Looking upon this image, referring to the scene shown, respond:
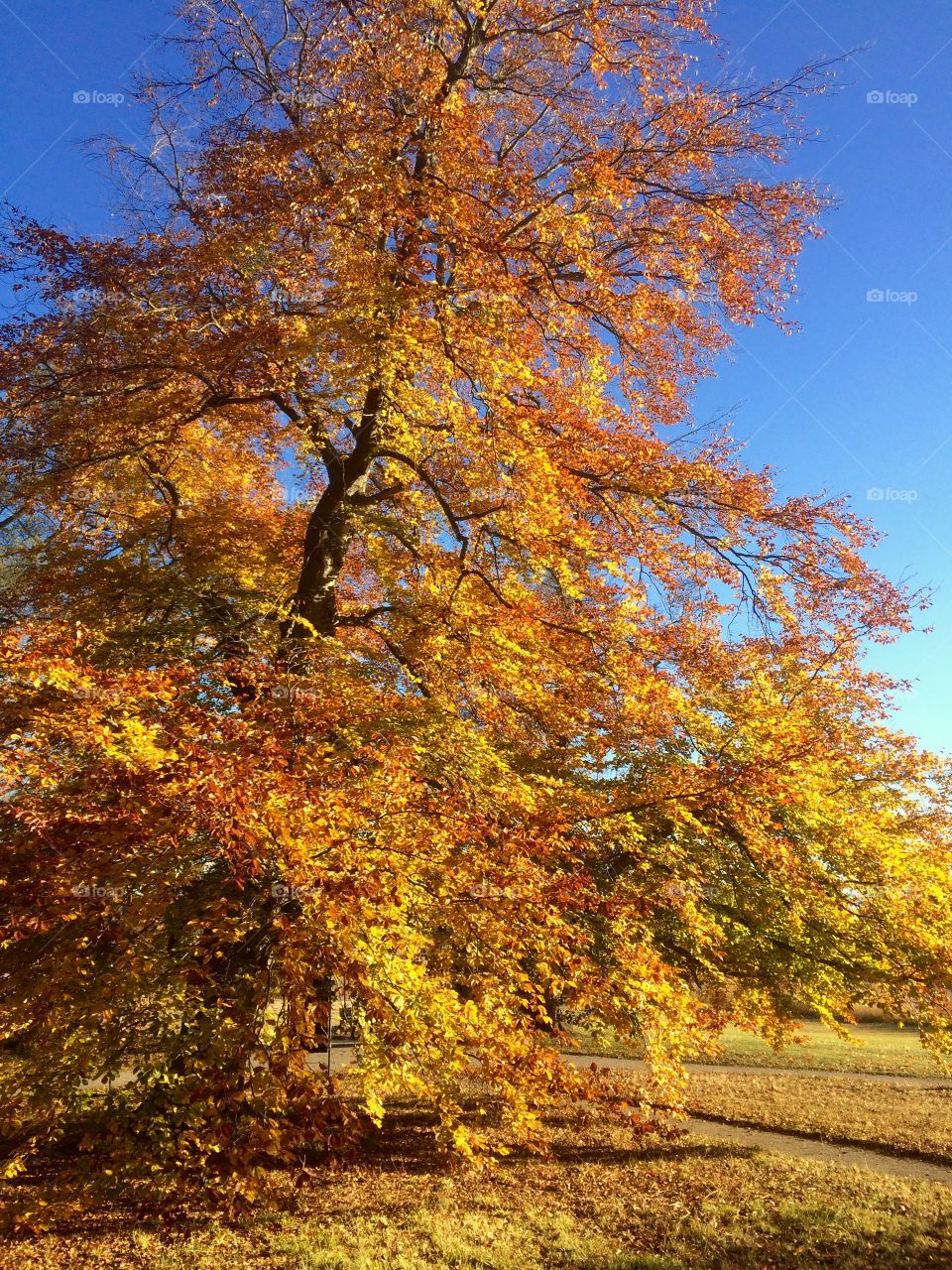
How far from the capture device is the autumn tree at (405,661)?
235 inches

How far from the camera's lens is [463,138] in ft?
33.2

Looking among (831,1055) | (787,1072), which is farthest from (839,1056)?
(787,1072)

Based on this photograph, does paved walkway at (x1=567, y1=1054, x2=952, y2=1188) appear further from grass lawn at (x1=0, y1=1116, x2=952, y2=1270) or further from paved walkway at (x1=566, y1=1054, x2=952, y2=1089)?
paved walkway at (x1=566, y1=1054, x2=952, y2=1089)

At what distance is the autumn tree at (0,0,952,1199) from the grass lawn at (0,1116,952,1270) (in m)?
0.99

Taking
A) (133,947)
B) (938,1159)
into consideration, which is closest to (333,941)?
(133,947)

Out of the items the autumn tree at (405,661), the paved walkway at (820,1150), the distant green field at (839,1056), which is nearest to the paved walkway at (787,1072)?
the distant green field at (839,1056)

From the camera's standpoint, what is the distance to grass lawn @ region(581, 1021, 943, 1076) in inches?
870

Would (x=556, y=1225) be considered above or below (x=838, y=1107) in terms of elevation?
above

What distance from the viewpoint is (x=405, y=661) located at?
A: 10984 mm

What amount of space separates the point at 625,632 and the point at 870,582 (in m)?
4.17

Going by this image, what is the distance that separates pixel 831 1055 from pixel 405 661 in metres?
23.5

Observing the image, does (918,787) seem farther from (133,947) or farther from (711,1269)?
(133,947)

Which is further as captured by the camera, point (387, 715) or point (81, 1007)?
point (387, 715)

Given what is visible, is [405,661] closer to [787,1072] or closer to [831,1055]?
[787,1072]
